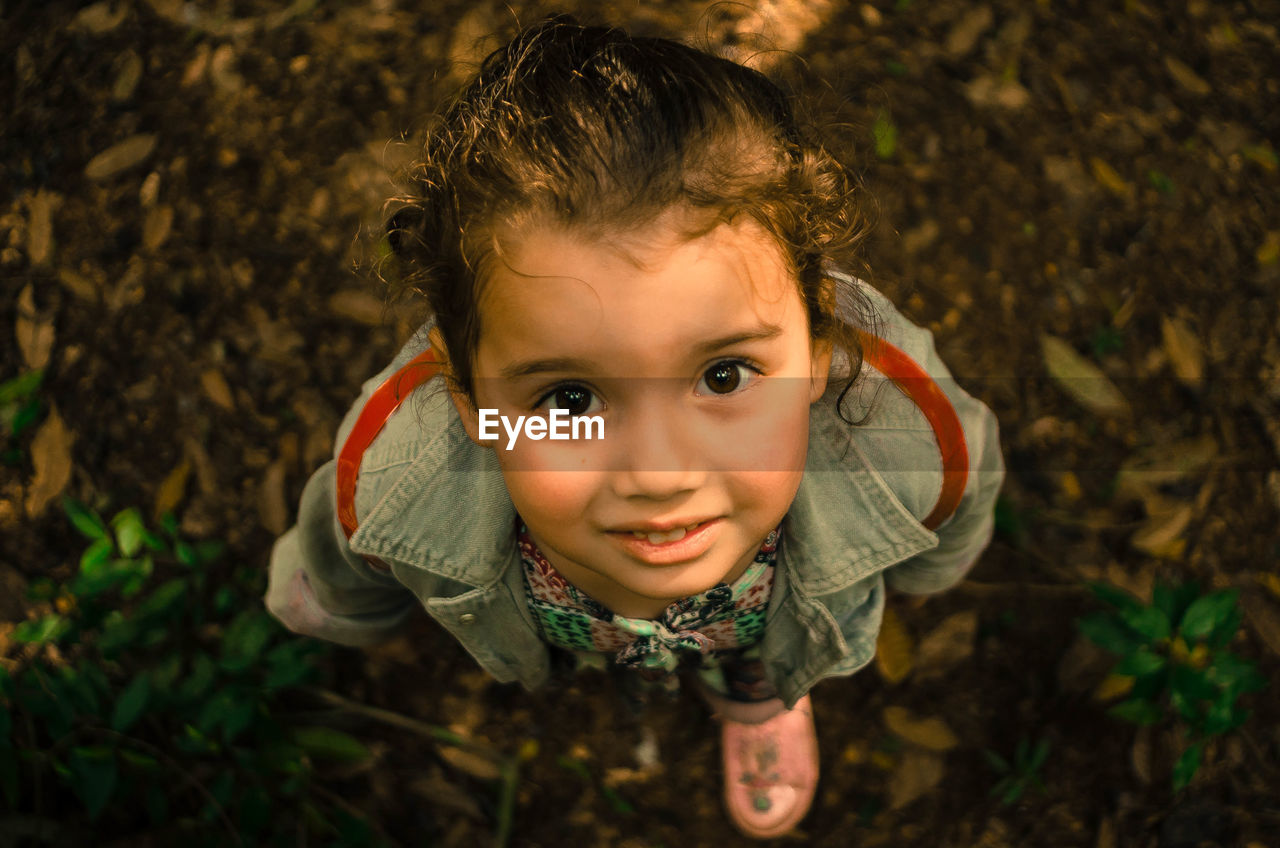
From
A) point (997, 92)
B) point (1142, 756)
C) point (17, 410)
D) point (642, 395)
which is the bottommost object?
point (1142, 756)

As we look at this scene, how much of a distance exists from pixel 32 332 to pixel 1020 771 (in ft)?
6.41

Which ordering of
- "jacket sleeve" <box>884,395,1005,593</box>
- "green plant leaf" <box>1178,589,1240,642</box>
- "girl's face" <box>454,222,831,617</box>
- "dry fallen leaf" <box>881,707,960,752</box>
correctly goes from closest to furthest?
"girl's face" <box>454,222,831,617</box>
"jacket sleeve" <box>884,395,1005,593</box>
"green plant leaf" <box>1178,589,1240,642</box>
"dry fallen leaf" <box>881,707,960,752</box>

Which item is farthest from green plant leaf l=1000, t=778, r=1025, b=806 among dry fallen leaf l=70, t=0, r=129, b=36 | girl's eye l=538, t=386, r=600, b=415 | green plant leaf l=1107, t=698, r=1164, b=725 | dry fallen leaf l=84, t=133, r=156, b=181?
dry fallen leaf l=70, t=0, r=129, b=36

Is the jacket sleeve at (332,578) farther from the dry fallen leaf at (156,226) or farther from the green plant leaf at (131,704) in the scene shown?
the dry fallen leaf at (156,226)

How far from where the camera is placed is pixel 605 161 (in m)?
0.80

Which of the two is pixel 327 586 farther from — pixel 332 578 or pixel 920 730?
pixel 920 730

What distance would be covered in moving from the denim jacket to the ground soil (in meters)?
0.49

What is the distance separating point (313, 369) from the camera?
69.6 inches

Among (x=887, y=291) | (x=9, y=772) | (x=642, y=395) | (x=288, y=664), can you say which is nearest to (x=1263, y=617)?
(x=887, y=291)

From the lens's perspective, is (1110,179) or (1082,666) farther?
(1110,179)

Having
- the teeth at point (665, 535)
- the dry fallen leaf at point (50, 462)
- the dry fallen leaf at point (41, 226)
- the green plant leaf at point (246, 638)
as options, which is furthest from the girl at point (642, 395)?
the dry fallen leaf at point (41, 226)

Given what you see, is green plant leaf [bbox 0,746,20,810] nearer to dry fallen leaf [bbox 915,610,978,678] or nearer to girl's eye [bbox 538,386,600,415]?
girl's eye [bbox 538,386,600,415]

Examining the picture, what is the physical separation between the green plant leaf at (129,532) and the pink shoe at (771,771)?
1.08m

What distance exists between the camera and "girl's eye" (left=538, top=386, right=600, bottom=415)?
0.84 meters
